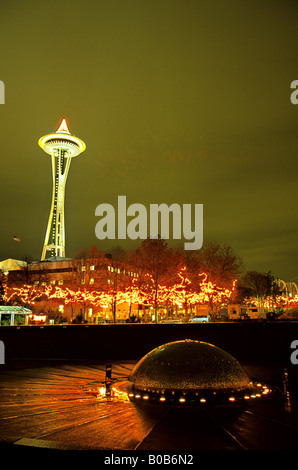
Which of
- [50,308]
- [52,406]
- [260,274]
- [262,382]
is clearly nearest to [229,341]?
[262,382]

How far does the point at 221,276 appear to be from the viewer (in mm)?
49188

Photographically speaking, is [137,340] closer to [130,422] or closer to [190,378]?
[190,378]

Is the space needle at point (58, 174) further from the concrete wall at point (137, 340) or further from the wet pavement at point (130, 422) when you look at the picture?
the wet pavement at point (130, 422)

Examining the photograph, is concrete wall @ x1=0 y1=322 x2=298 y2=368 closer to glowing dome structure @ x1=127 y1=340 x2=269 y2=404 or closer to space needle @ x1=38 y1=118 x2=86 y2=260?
glowing dome structure @ x1=127 y1=340 x2=269 y2=404

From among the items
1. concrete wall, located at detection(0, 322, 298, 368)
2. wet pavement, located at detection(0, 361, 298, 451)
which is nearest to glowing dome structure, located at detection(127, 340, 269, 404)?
wet pavement, located at detection(0, 361, 298, 451)

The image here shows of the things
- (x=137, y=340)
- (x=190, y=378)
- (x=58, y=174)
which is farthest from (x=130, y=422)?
(x=58, y=174)

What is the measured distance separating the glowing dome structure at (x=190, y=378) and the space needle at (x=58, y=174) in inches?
4379

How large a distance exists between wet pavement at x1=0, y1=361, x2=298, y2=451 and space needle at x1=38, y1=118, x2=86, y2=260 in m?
111

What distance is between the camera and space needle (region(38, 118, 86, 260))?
387 feet

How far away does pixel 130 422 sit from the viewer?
7160 millimetres

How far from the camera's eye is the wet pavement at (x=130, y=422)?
6016 millimetres

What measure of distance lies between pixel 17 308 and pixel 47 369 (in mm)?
22950

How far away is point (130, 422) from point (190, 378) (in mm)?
2265
